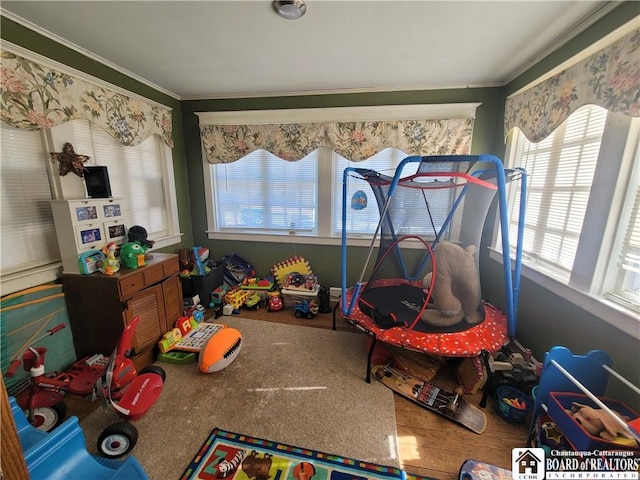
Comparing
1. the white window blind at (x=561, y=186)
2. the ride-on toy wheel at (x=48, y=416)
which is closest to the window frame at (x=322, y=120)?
the white window blind at (x=561, y=186)

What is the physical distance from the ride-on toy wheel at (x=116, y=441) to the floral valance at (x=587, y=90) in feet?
9.87

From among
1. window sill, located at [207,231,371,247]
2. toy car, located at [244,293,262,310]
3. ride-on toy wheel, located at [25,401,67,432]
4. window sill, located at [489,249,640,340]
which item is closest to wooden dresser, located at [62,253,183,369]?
ride-on toy wheel, located at [25,401,67,432]

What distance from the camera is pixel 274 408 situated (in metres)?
1.64

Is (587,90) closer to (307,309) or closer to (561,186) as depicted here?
(561,186)

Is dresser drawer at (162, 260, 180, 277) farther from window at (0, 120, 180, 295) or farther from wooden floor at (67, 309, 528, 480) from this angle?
wooden floor at (67, 309, 528, 480)


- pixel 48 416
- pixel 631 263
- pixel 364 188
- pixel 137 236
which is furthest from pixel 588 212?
pixel 48 416

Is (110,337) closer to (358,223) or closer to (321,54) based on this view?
(358,223)

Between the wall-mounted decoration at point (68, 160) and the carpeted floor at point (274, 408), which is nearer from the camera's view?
the carpeted floor at point (274, 408)

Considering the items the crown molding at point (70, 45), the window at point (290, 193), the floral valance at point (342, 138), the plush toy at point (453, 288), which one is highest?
the crown molding at point (70, 45)

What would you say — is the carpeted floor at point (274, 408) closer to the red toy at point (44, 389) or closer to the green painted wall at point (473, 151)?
the red toy at point (44, 389)

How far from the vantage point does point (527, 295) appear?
2.04 meters

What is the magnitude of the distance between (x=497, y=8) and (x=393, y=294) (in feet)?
6.91

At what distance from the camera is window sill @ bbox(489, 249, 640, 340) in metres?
1.27

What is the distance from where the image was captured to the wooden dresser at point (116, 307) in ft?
5.96
